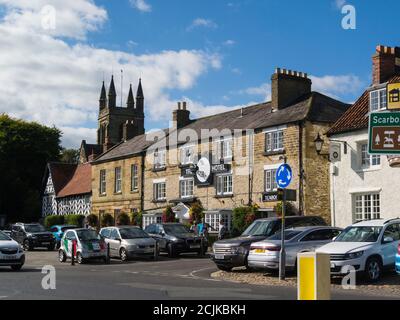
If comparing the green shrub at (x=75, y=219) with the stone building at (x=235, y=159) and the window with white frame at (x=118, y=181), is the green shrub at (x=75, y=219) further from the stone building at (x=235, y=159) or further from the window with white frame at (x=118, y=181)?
the window with white frame at (x=118, y=181)

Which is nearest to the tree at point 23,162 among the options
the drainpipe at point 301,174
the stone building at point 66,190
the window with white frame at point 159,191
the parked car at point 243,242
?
the stone building at point 66,190

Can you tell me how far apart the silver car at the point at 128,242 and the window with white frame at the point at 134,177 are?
1763cm

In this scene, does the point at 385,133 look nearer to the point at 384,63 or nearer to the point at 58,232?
the point at 384,63

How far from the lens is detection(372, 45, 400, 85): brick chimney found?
2938 cm

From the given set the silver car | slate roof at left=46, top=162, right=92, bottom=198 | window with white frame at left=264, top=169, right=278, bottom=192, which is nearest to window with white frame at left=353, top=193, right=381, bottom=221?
window with white frame at left=264, top=169, right=278, bottom=192

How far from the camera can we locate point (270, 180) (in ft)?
112

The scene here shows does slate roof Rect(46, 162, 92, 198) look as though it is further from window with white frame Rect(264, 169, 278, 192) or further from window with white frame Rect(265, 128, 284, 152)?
window with white frame Rect(264, 169, 278, 192)

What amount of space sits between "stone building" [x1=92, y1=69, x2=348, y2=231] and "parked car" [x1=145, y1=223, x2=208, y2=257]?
5581 millimetres

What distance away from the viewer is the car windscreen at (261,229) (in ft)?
72.5

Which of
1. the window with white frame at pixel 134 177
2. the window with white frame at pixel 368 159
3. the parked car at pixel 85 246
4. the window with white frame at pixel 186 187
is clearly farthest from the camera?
the window with white frame at pixel 134 177

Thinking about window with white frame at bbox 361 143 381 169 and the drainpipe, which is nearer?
window with white frame at bbox 361 143 381 169

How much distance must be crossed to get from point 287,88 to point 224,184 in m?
7.04

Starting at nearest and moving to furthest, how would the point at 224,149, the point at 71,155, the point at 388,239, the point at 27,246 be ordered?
the point at 388,239 < the point at 224,149 < the point at 27,246 < the point at 71,155

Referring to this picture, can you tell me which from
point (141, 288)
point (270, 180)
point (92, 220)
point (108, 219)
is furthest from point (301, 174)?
point (92, 220)
